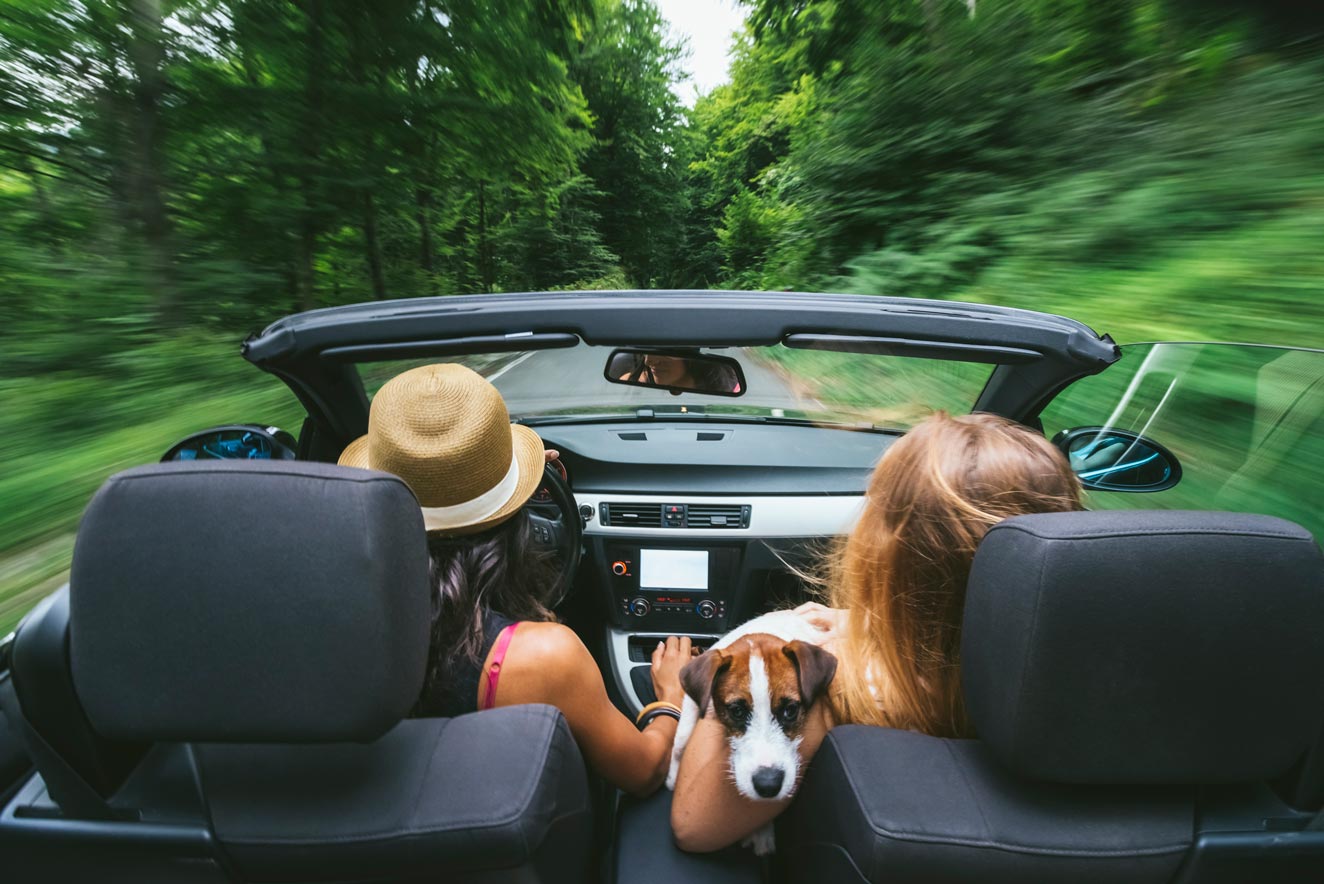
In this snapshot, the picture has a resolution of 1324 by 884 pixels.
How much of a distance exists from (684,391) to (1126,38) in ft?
34.6

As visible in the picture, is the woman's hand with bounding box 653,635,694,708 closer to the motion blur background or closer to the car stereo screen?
the car stereo screen

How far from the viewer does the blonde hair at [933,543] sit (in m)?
1.66

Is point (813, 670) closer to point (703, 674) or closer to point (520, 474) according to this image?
point (703, 674)

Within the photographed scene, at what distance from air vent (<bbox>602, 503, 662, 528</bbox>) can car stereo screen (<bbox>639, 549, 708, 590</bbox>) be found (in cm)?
13

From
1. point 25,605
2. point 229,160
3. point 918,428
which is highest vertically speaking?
point 229,160

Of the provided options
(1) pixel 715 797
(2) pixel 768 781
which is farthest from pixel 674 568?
(2) pixel 768 781

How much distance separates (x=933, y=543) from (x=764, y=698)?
547 millimetres

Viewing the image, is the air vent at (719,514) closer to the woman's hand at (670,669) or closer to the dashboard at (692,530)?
the dashboard at (692,530)

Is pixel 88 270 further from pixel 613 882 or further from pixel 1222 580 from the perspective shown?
pixel 1222 580

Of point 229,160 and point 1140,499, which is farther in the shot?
point 229,160

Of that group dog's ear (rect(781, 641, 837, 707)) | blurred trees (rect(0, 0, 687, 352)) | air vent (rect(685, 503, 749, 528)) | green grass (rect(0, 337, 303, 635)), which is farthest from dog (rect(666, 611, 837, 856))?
blurred trees (rect(0, 0, 687, 352))

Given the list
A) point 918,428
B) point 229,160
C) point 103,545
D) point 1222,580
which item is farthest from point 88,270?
point 1222,580

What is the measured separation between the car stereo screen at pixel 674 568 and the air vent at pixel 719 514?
146 millimetres

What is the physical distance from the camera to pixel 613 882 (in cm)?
215
